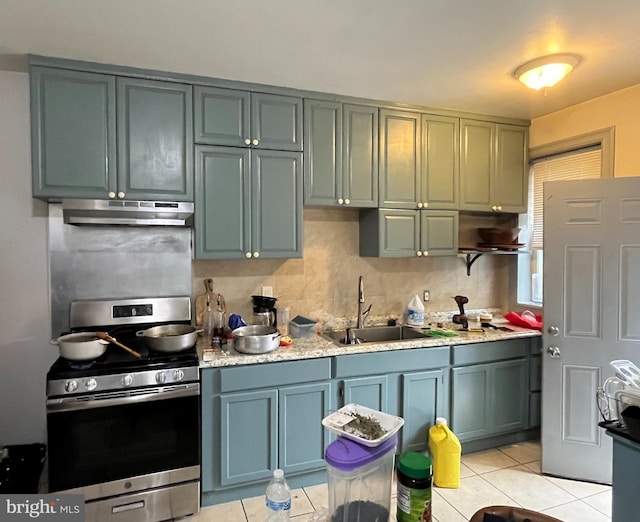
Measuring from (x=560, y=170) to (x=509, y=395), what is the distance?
6.08ft

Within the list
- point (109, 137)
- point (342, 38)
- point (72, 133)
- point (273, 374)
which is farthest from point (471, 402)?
point (72, 133)

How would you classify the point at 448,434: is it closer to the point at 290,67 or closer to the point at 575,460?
the point at 575,460

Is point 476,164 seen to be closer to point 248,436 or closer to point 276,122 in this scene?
point 276,122

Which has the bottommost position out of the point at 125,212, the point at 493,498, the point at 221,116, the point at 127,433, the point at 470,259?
the point at 493,498

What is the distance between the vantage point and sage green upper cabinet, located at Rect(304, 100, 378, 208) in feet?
9.06

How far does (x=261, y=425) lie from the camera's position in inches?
93.1

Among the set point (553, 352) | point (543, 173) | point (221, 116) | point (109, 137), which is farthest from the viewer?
point (543, 173)

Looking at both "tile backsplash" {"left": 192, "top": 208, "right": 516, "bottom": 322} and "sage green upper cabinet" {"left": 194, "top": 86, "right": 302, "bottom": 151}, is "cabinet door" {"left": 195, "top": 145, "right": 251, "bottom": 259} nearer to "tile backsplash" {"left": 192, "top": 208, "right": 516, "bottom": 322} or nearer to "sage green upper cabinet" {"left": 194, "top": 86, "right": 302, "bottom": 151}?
"sage green upper cabinet" {"left": 194, "top": 86, "right": 302, "bottom": 151}

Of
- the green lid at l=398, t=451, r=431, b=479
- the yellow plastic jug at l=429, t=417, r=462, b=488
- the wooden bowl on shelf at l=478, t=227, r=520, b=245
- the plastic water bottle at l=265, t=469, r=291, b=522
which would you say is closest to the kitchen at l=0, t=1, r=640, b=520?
the wooden bowl on shelf at l=478, t=227, r=520, b=245

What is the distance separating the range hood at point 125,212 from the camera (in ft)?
7.49

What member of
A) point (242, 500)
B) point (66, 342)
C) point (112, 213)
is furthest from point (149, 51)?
point (242, 500)

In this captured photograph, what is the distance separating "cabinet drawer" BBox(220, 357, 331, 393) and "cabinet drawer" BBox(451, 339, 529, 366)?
975 millimetres

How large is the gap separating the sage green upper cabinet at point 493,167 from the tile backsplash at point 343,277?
1.02 ft

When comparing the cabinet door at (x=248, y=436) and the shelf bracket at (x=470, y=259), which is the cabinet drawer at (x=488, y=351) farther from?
the cabinet door at (x=248, y=436)
